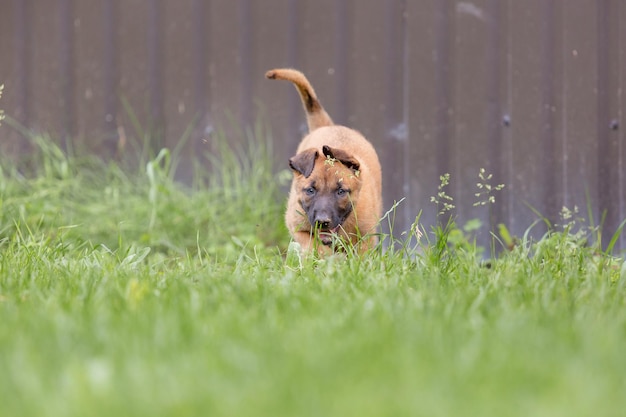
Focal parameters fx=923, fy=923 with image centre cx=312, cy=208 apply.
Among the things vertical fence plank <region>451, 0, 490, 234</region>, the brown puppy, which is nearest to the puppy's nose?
the brown puppy

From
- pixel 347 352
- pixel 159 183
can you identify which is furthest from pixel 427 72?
Answer: pixel 347 352

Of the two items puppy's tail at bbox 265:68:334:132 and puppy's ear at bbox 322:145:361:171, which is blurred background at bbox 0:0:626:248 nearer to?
puppy's tail at bbox 265:68:334:132

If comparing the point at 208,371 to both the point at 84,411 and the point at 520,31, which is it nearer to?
the point at 84,411

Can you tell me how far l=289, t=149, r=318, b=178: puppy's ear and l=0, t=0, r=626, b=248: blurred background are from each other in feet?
4.91

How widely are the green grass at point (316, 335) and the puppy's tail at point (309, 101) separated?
1783 millimetres

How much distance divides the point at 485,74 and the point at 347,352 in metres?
4.15

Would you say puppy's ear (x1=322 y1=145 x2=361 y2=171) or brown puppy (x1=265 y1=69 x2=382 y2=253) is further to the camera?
puppy's ear (x1=322 y1=145 x2=361 y2=171)

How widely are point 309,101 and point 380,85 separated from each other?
2.26 ft

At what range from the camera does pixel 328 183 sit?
4.75 meters

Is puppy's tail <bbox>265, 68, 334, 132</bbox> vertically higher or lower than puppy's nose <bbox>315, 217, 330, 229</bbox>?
higher

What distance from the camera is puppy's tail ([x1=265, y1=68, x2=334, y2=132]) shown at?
17.9ft

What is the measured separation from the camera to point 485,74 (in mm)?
5949

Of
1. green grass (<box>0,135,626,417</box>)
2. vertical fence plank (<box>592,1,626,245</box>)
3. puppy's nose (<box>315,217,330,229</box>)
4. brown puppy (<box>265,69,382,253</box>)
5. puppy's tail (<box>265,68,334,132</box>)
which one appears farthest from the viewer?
vertical fence plank (<box>592,1,626,245</box>)

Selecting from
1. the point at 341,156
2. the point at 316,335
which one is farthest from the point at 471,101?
the point at 316,335
